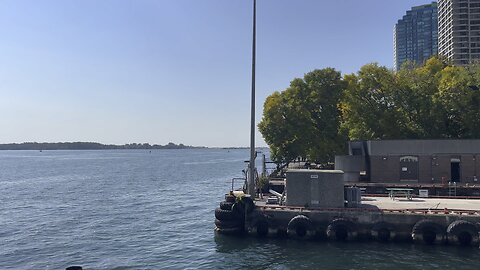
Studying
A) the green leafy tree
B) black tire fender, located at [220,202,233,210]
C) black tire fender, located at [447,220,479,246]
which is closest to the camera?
black tire fender, located at [447,220,479,246]

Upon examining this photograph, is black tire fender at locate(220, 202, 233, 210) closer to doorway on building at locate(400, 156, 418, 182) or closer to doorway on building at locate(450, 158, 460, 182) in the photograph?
doorway on building at locate(400, 156, 418, 182)

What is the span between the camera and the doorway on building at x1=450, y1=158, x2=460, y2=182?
42938 mm

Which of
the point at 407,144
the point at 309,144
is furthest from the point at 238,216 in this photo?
the point at 309,144

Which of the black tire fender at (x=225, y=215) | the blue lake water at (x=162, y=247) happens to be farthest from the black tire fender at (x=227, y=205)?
the blue lake water at (x=162, y=247)

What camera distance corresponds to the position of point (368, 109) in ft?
175

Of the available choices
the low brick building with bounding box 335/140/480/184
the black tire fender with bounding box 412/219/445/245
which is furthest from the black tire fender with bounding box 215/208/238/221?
the low brick building with bounding box 335/140/480/184

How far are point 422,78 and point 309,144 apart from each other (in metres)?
15.7

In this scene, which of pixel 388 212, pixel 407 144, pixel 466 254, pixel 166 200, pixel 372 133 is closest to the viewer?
pixel 466 254

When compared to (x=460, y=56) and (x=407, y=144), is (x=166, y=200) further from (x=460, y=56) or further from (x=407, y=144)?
(x=460, y=56)

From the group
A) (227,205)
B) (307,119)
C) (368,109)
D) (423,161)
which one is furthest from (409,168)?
(227,205)

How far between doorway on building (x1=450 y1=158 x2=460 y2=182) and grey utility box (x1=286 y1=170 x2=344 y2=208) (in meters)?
17.3

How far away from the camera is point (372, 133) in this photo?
52.9 meters

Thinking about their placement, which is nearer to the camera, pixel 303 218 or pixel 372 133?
pixel 303 218

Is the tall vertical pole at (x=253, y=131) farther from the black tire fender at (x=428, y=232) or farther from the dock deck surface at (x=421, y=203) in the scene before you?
the black tire fender at (x=428, y=232)
